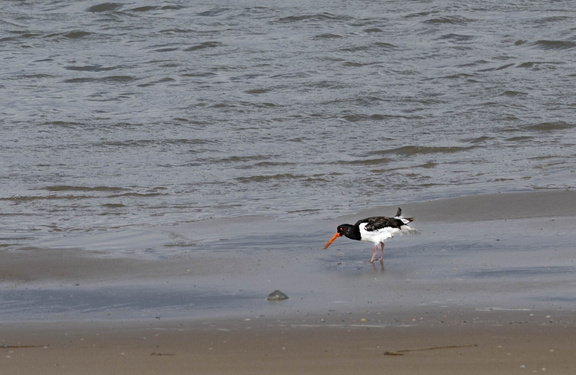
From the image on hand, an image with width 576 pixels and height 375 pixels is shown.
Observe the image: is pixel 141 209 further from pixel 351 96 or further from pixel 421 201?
pixel 351 96

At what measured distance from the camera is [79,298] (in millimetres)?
7047

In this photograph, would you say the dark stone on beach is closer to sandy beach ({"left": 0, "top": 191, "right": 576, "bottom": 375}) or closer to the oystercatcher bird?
sandy beach ({"left": 0, "top": 191, "right": 576, "bottom": 375})

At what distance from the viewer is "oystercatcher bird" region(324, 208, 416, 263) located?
8367 millimetres

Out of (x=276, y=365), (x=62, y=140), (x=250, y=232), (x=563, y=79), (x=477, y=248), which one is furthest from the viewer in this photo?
(x=563, y=79)

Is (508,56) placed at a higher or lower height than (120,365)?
lower

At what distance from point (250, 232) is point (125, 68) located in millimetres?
10920

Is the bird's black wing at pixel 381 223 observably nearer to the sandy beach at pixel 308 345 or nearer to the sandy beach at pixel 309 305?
the sandy beach at pixel 309 305

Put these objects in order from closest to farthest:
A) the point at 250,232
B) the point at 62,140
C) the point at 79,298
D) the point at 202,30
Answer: the point at 79,298, the point at 250,232, the point at 62,140, the point at 202,30

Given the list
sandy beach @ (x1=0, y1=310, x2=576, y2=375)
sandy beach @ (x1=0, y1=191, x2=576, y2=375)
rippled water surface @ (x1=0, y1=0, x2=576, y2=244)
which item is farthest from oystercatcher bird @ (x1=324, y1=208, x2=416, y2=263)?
sandy beach @ (x1=0, y1=310, x2=576, y2=375)

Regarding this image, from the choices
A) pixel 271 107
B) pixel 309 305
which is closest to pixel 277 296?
pixel 309 305

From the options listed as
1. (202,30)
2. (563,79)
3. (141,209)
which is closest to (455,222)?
(141,209)

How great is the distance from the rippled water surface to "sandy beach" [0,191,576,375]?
4.69 feet

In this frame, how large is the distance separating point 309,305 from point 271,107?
10018 millimetres

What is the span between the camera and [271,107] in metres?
16.5
